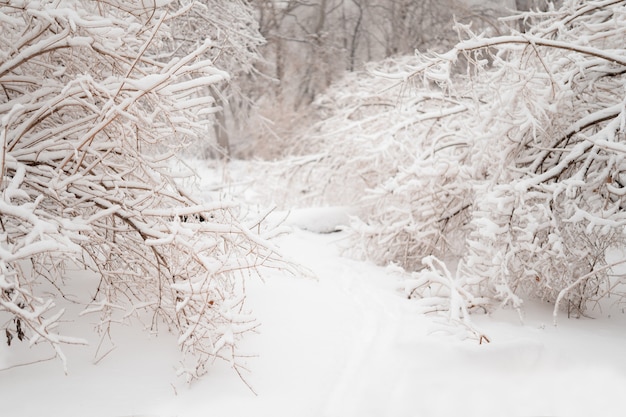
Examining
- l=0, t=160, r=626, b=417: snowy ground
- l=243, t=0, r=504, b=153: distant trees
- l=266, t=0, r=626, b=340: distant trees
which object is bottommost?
l=0, t=160, r=626, b=417: snowy ground

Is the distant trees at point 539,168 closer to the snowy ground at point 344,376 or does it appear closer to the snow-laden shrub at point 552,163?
the snow-laden shrub at point 552,163

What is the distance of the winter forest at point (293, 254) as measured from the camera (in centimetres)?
278

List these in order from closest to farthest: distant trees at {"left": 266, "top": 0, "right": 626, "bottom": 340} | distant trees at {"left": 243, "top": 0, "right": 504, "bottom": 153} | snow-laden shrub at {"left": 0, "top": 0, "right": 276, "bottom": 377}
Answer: snow-laden shrub at {"left": 0, "top": 0, "right": 276, "bottom": 377} < distant trees at {"left": 266, "top": 0, "right": 626, "bottom": 340} < distant trees at {"left": 243, "top": 0, "right": 504, "bottom": 153}

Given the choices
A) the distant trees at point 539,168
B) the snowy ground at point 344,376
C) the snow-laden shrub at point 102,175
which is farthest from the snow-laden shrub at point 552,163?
the snow-laden shrub at point 102,175

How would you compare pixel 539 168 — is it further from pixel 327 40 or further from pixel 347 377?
pixel 327 40

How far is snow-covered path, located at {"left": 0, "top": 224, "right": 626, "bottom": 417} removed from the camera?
9.02 feet

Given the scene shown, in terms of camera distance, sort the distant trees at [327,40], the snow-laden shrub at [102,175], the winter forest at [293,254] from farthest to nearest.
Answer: the distant trees at [327,40]
the winter forest at [293,254]
the snow-laden shrub at [102,175]

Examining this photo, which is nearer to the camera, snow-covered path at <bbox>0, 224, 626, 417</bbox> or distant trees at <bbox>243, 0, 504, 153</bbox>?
snow-covered path at <bbox>0, 224, 626, 417</bbox>

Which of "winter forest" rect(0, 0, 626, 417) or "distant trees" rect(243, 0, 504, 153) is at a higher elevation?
"distant trees" rect(243, 0, 504, 153)

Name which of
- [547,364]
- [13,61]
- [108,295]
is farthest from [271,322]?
[13,61]

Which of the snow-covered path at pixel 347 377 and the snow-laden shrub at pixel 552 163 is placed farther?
the snow-laden shrub at pixel 552 163

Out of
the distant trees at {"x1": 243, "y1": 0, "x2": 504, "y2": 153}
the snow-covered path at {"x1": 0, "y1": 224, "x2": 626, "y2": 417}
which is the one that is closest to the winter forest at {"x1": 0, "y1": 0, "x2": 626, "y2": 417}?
the snow-covered path at {"x1": 0, "y1": 224, "x2": 626, "y2": 417}

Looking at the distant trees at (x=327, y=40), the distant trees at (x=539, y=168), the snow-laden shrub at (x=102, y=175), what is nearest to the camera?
the snow-laden shrub at (x=102, y=175)

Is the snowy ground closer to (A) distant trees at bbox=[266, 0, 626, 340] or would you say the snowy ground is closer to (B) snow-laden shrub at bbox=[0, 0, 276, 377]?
(B) snow-laden shrub at bbox=[0, 0, 276, 377]
